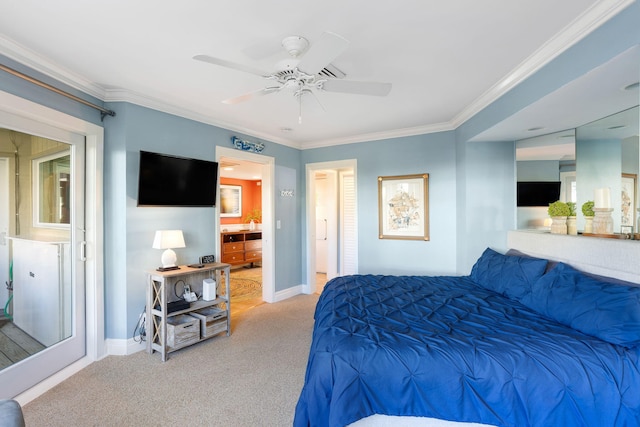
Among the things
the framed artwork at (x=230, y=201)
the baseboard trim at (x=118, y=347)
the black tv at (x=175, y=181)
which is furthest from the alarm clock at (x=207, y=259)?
the framed artwork at (x=230, y=201)

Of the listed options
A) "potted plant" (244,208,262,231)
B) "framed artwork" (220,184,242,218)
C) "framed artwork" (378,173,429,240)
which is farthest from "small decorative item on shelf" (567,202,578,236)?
"framed artwork" (220,184,242,218)

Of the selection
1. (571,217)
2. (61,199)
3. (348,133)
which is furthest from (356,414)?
(348,133)

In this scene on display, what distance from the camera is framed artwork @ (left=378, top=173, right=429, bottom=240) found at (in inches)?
167

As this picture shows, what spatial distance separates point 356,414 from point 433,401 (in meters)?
0.41

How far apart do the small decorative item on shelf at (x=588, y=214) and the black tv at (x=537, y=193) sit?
0.48 metres

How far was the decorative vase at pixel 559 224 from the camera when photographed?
2.83 m

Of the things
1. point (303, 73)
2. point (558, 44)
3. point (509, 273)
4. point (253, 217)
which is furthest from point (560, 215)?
point (253, 217)

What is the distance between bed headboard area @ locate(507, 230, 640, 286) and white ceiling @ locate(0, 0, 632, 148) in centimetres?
136

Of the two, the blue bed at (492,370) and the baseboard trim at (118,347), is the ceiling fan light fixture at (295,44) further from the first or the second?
the baseboard trim at (118,347)

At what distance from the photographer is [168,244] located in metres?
3.04

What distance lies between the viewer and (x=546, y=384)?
156 centimetres

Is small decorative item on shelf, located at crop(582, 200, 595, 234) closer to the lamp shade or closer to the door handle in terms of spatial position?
the lamp shade

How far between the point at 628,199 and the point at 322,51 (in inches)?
99.3

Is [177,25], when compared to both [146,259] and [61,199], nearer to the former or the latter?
[61,199]
